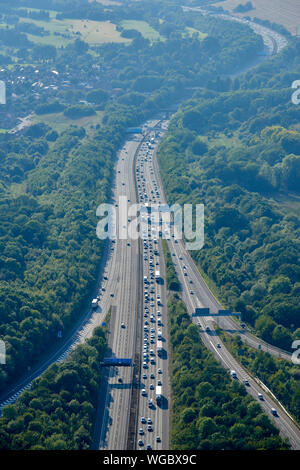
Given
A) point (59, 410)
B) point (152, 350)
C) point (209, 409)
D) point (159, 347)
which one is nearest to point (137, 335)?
point (152, 350)

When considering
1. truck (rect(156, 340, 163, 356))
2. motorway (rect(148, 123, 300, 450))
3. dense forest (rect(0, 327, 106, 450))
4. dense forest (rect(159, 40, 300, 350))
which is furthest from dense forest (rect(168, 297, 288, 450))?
dense forest (rect(159, 40, 300, 350))

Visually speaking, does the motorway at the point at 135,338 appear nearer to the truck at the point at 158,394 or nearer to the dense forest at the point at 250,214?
the truck at the point at 158,394

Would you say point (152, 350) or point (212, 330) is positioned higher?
point (212, 330)

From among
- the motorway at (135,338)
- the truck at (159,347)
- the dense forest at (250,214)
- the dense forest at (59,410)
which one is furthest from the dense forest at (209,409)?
the dense forest at (250,214)

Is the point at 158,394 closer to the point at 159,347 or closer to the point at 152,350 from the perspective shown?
the point at 152,350
